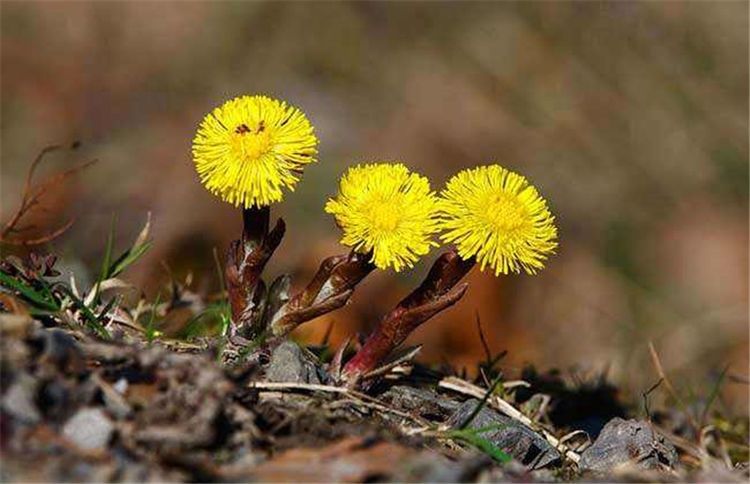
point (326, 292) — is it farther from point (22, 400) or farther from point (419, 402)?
point (22, 400)

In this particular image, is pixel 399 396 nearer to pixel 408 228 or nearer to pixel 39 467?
pixel 408 228

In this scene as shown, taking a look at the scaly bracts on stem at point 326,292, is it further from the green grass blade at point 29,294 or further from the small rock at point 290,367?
the green grass blade at point 29,294

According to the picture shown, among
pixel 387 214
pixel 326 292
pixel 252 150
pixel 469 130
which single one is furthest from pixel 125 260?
pixel 469 130

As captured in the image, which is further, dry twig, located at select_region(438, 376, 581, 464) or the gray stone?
dry twig, located at select_region(438, 376, 581, 464)

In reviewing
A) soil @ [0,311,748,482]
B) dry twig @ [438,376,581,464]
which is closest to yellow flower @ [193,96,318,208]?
soil @ [0,311,748,482]

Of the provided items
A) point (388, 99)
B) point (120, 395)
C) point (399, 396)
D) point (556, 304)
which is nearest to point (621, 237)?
point (556, 304)

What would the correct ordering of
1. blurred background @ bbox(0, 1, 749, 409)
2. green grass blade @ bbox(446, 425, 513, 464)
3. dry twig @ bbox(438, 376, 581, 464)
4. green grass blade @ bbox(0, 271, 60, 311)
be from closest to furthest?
green grass blade @ bbox(446, 425, 513, 464), green grass blade @ bbox(0, 271, 60, 311), dry twig @ bbox(438, 376, 581, 464), blurred background @ bbox(0, 1, 749, 409)

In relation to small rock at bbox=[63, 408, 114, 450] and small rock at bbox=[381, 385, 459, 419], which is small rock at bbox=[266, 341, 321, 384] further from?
small rock at bbox=[63, 408, 114, 450]
